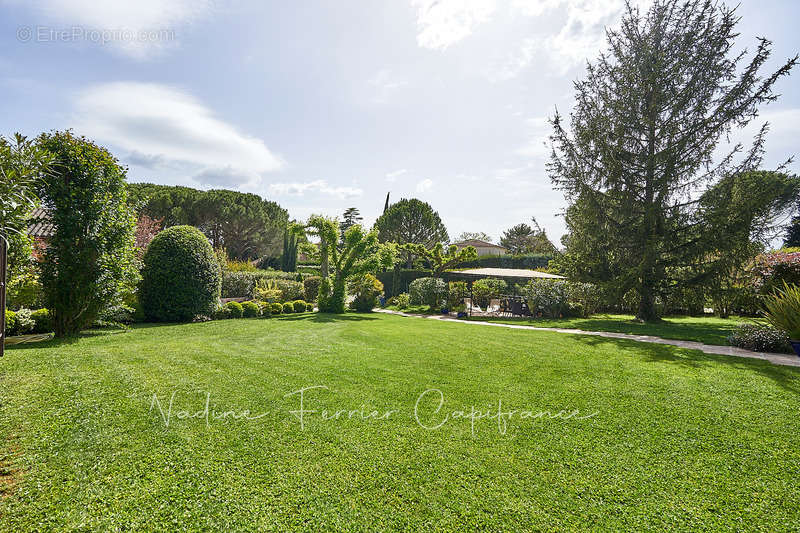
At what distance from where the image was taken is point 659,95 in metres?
12.5

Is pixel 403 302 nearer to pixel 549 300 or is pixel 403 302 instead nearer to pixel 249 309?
pixel 549 300

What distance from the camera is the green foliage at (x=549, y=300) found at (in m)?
15.1

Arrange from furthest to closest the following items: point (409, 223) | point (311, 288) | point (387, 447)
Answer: point (409, 223) < point (311, 288) < point (387, 447)

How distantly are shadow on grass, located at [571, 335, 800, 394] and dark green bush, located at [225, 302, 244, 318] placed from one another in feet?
34.4

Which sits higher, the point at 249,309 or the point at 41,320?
the point at 41,320

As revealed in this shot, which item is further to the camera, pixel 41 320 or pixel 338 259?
pixel 338 259

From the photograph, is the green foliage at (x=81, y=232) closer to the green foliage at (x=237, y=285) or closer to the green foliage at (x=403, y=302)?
the green foliage at (x=237, y=285)

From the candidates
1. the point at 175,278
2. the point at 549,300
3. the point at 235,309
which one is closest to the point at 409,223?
the point at 549,300

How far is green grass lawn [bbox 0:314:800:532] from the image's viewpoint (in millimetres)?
2330

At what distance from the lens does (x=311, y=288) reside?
17.7m

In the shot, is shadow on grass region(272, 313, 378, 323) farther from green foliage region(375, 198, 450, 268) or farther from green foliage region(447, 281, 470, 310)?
green foliage region(375, 198, 450, 268)

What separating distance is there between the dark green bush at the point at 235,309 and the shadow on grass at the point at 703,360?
1049 centimetres

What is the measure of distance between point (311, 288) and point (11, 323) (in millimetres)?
11361

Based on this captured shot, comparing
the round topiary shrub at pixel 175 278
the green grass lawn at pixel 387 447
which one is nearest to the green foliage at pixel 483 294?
the round topiary shrub at pixel 175 278
